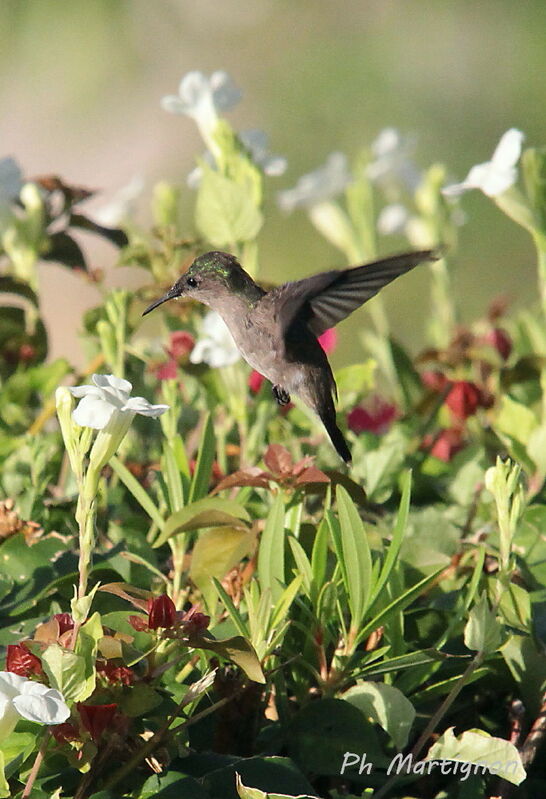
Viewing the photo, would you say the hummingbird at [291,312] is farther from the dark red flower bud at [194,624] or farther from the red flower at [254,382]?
the dark red flower bud at [194,624]

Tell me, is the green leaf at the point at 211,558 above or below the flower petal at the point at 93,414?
below

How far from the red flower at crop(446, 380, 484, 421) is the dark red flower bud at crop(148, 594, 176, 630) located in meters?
0.99

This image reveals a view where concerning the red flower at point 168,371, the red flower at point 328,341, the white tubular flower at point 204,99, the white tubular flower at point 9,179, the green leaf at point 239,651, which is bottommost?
the green leaf at point 239,651

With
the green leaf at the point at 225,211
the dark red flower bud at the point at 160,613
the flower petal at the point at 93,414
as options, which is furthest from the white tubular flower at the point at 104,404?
the green leaf at the point at 225,211

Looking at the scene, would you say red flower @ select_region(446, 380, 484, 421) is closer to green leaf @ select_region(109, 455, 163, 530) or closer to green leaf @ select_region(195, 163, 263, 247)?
green leaf @ select_region(195, 163, 263, 247)

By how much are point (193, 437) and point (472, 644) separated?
1.34 metres

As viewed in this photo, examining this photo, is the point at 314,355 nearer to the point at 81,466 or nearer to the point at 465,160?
the point at 81,466

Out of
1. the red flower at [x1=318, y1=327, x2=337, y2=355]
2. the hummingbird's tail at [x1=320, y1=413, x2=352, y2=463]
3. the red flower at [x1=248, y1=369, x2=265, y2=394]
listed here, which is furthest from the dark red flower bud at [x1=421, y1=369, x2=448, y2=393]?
the hummingbird's tail at [x1=320, y1=413, x2=352, y2=463]

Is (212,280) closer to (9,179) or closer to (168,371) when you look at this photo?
(168,371)

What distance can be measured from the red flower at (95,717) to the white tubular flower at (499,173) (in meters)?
1.02

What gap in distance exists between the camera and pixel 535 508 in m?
1.63

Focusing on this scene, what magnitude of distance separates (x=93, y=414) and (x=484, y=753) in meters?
0.54

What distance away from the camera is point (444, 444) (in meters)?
2.06

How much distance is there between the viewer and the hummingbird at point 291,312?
136 centimetres
